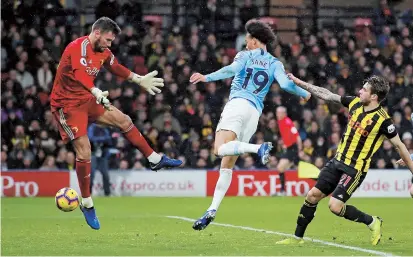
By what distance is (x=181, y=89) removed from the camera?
77.4 ft

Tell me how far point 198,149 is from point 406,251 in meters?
13.3

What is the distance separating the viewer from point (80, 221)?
14.1 metres

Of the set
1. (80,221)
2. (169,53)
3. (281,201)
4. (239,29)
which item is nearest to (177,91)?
(169,53)

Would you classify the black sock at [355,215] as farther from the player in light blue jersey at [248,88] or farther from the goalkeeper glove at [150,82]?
the goalkeeper glove at [150,82]

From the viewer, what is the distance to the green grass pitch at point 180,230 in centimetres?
970

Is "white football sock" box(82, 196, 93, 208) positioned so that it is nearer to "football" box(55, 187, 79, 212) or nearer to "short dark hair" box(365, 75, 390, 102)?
"football" box(55, 187, 79, 212)

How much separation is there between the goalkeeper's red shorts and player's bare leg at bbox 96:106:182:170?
0.37 feet

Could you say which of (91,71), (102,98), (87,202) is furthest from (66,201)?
(102,98)

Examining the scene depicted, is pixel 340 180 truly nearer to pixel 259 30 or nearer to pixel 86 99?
pixel 259 30

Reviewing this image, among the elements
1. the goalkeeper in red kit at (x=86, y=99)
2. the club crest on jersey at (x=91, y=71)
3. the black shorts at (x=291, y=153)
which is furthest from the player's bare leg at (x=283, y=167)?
the club crest on jersey at (x=91, y=71)

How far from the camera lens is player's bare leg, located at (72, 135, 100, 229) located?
36.5 ft

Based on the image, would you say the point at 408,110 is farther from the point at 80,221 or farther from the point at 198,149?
the point at 80,221

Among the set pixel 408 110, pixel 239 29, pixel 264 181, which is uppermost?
pixel 239 29

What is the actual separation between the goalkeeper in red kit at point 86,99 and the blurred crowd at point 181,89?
9519 millimetres
